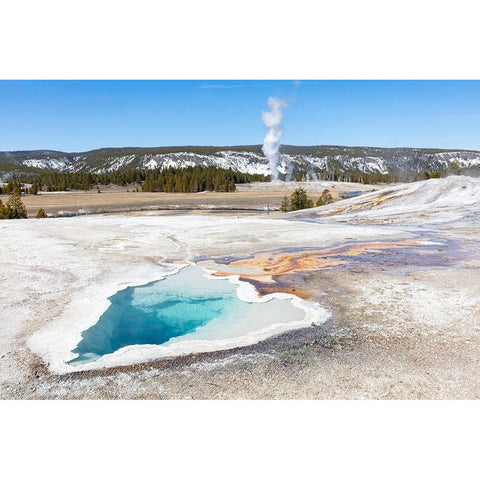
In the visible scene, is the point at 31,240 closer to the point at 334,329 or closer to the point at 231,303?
the point at 231,303

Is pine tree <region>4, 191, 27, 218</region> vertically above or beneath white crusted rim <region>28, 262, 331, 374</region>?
beneath

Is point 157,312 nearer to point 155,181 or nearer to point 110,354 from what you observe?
point 110,354

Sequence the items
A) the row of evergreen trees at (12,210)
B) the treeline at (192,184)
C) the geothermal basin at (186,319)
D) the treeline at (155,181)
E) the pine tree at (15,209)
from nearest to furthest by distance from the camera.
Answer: the geothermal basin at (186,319), the row of evergreen trees at (12,210), the pine tree at (15,209), the treeline at (192,184), the treeline at (155,181)

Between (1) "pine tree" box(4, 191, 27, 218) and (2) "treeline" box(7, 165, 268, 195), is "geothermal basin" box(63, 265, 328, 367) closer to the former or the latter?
(1) "pine tree" box(4, 191, 27, 218)

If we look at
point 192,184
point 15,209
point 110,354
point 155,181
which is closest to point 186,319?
point 110,354

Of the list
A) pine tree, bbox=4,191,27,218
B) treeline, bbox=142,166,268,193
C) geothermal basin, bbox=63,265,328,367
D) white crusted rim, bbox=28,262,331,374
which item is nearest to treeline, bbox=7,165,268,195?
treeline, bbox=142,166,268,193

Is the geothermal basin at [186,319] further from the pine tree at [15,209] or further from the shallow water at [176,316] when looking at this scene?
the pine tree at [15,209]

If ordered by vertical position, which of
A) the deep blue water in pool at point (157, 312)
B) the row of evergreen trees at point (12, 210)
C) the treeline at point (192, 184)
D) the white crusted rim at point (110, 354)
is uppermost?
the treeline at point (192, 184)

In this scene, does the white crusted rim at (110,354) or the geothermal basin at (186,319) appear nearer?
the white crusted rim at (110,354)

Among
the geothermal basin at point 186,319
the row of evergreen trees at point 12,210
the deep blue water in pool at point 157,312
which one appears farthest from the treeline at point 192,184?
the geothermal basin at point 186,319
